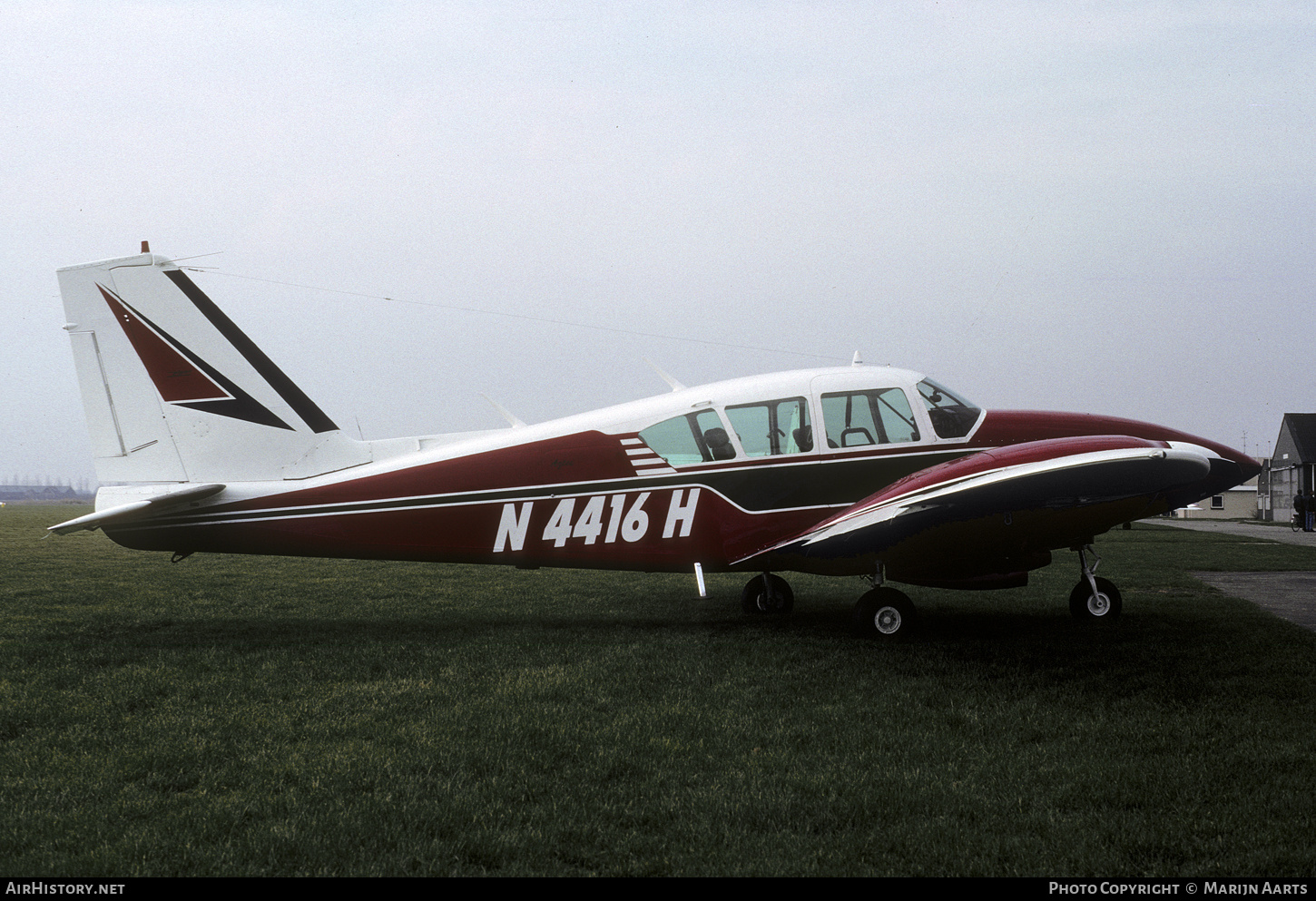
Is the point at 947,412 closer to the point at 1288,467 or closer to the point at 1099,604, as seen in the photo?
the point at 1099,604

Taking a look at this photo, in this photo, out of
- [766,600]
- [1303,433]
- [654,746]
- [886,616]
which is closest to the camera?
[654,746]

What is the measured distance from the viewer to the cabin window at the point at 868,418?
28.3 feet

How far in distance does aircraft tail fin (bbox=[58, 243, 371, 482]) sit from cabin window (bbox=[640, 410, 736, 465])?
3.82 metres

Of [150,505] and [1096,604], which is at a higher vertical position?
[150,505]

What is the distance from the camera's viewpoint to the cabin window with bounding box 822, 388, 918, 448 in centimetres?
863

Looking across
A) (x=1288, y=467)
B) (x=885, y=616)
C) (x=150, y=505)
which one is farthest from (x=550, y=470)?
(x=1288, y=467)

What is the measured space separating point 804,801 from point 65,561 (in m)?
17.0

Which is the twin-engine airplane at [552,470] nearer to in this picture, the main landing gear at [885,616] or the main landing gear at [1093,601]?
the main landing gear at [885,616]

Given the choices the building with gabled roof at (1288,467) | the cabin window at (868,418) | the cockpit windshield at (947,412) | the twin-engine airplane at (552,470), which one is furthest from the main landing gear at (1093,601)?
the building with gabled roof at (1288,467)

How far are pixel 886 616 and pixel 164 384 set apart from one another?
302 inches

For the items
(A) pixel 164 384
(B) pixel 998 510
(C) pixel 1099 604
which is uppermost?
(A) pixel 164 384

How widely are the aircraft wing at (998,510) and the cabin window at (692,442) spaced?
1.16 meters

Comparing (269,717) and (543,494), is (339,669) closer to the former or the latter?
(269,717)

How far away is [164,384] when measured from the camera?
28.9 feet
